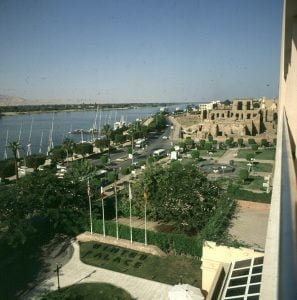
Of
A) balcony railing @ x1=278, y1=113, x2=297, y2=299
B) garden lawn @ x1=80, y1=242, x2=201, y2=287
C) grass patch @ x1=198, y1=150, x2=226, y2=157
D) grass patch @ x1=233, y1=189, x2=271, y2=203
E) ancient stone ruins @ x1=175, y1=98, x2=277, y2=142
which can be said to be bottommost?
garden lawn @ x1=80, y1=242, x2=201, y2=287

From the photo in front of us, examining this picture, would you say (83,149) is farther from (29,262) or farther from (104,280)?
(104,280)

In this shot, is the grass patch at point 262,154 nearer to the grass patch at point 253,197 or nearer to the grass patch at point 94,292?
the grass patch at point 253,197

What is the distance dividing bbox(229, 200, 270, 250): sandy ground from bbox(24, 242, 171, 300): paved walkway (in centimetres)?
472

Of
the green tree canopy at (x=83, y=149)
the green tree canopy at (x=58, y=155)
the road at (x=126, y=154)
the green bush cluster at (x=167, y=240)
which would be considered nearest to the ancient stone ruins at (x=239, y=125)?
the road at (x=126, y=154)

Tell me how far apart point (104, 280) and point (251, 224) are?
8.49 meters

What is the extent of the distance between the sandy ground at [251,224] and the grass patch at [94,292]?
6330mm

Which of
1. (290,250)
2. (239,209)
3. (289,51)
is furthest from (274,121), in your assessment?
(290,250)

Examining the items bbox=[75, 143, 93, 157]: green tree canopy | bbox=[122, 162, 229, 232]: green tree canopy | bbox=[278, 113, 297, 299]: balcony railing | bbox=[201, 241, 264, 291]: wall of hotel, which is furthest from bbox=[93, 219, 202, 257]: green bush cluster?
bbox=[75, 143, 93, 157]: green tree canopy

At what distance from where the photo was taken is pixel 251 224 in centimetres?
1762

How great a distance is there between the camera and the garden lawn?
1788 centimetres

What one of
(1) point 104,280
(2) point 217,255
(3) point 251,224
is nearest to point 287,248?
(2) point 217,255

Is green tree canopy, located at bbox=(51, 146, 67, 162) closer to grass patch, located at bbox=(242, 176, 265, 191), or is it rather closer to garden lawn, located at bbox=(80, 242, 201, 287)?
grass patch, located at bbox=(242, 176, 265, 191)

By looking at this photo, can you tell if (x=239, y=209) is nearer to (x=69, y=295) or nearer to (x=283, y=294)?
(x=69, y=295)

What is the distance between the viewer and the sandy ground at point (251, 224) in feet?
51.2
